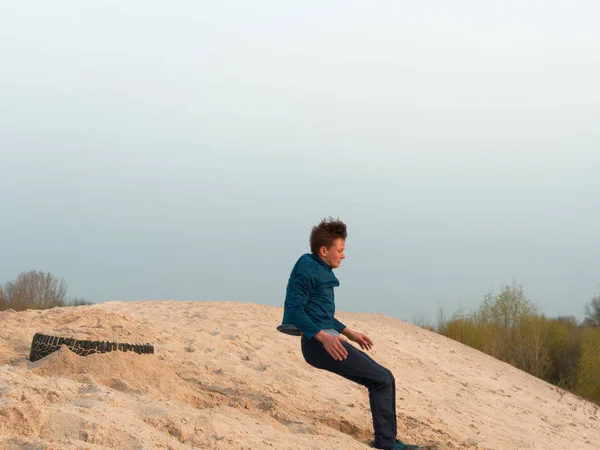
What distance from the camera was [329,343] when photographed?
15.2ft

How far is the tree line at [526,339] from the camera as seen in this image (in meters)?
16.6

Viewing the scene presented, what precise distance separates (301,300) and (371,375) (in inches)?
30.5

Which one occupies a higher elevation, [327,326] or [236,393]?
[327,326]

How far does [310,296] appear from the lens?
16.1ft

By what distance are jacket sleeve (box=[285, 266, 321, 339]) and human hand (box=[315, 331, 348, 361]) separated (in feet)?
0.30

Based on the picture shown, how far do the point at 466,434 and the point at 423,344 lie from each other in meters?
6.92

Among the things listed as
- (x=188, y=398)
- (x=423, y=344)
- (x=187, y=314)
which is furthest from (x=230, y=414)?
(x=423, y=344)

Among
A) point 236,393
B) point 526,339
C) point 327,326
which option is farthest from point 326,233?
point 526,339

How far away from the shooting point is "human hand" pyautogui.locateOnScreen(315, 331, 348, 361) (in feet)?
15.1

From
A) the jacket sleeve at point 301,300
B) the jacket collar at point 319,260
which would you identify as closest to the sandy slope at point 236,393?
the jacket sleeve at point 301,300

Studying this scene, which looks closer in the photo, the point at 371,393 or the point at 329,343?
the point at 329,343

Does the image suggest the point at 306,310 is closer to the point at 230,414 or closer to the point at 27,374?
the point at 230,414

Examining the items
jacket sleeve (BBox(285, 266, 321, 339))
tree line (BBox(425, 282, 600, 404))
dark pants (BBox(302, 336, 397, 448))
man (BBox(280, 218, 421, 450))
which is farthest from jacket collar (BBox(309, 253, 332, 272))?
tree line (BBox(425, 282, 600, 404))

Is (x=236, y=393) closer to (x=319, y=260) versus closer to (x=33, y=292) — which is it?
(x=319, y=260)
